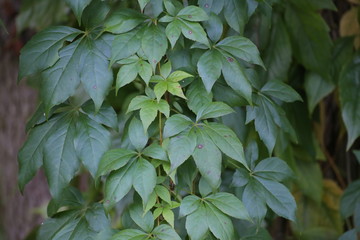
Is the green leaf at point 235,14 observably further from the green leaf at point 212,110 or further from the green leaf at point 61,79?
the green leaf at point 61,79

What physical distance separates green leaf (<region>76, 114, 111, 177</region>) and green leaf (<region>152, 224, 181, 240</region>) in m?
0.16

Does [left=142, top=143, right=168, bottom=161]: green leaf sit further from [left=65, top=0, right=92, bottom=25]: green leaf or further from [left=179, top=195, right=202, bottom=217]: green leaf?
[left=65, top=0, right=92, bottom=25]: green leaf

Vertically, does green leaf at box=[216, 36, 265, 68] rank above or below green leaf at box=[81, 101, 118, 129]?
above

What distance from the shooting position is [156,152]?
0.92 meters

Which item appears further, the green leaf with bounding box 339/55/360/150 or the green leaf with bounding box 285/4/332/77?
the green leaf with bounding box 285/4/332/77

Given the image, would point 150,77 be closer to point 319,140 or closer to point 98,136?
point 98,136

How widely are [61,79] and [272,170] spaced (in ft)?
1.52

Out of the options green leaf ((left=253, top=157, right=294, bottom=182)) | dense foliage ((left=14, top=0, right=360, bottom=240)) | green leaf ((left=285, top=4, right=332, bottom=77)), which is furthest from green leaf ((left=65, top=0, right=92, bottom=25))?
green leaf ((left=285, top=4, right=332, bottom=77))

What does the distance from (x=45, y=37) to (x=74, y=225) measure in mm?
371

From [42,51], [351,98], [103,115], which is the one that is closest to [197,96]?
[103,115]

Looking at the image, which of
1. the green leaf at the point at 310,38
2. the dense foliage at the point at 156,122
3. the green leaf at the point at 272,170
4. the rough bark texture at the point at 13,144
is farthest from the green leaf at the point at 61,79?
the rough bark texture at the point at 13,144

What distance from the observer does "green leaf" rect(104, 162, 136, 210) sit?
0.90 m

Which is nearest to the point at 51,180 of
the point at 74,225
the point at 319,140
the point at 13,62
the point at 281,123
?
the point at 74,225

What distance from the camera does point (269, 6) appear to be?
1134 mm
